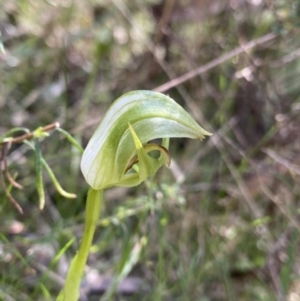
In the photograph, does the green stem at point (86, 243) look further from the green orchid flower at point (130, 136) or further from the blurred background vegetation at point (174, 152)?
the blurred background vegetation at point (174, 152)

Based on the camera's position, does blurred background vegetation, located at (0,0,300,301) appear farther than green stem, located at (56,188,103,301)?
Yes

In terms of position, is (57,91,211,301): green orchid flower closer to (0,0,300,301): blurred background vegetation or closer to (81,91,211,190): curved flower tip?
(81,91,211,190): curved flower tip

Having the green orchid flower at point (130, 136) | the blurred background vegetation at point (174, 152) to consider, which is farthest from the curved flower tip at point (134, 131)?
the blurred background vegetation at point (174, 152)

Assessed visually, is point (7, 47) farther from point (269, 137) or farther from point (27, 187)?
point (269, 137)

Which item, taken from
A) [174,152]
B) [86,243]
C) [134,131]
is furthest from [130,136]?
[174,152]

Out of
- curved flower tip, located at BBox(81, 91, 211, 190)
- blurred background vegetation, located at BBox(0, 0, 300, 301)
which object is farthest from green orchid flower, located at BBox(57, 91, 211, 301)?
blurred background vegetation, located at BBox(0, 0, 300, 301)
